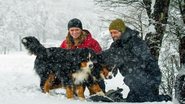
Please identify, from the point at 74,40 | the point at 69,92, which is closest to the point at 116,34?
the point at 74,40

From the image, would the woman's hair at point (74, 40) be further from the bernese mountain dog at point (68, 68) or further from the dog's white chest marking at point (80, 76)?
the dog's white chest marking at point (80, 76)

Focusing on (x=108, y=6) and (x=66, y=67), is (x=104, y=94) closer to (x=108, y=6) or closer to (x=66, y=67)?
(x=66, y=67)

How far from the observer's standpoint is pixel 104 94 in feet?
23.6

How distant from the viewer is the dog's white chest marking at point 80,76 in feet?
22.9

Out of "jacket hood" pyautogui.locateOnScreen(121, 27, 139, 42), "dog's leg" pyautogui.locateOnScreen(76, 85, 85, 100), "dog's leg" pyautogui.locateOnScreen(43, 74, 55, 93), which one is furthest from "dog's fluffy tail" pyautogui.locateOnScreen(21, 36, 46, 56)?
"jacket hood" pyautogui.locateOnScreen(121, 27, 139, 42)

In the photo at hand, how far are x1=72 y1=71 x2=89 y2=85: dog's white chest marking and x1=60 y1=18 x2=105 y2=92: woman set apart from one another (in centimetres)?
47

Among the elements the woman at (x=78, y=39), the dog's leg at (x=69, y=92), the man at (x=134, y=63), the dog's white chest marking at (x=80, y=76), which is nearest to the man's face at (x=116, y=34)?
the man at (x=134, y=63)

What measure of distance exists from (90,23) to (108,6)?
390ft

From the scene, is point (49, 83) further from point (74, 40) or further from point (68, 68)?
point (74, 40)

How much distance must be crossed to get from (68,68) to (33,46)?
2.72ft

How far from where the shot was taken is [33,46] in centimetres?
743

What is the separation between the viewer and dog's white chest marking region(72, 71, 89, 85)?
6969 mm

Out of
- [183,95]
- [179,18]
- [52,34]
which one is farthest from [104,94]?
[52,34]

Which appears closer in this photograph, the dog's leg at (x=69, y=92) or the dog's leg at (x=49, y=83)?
the dog's leg at (x=69, y=92)
